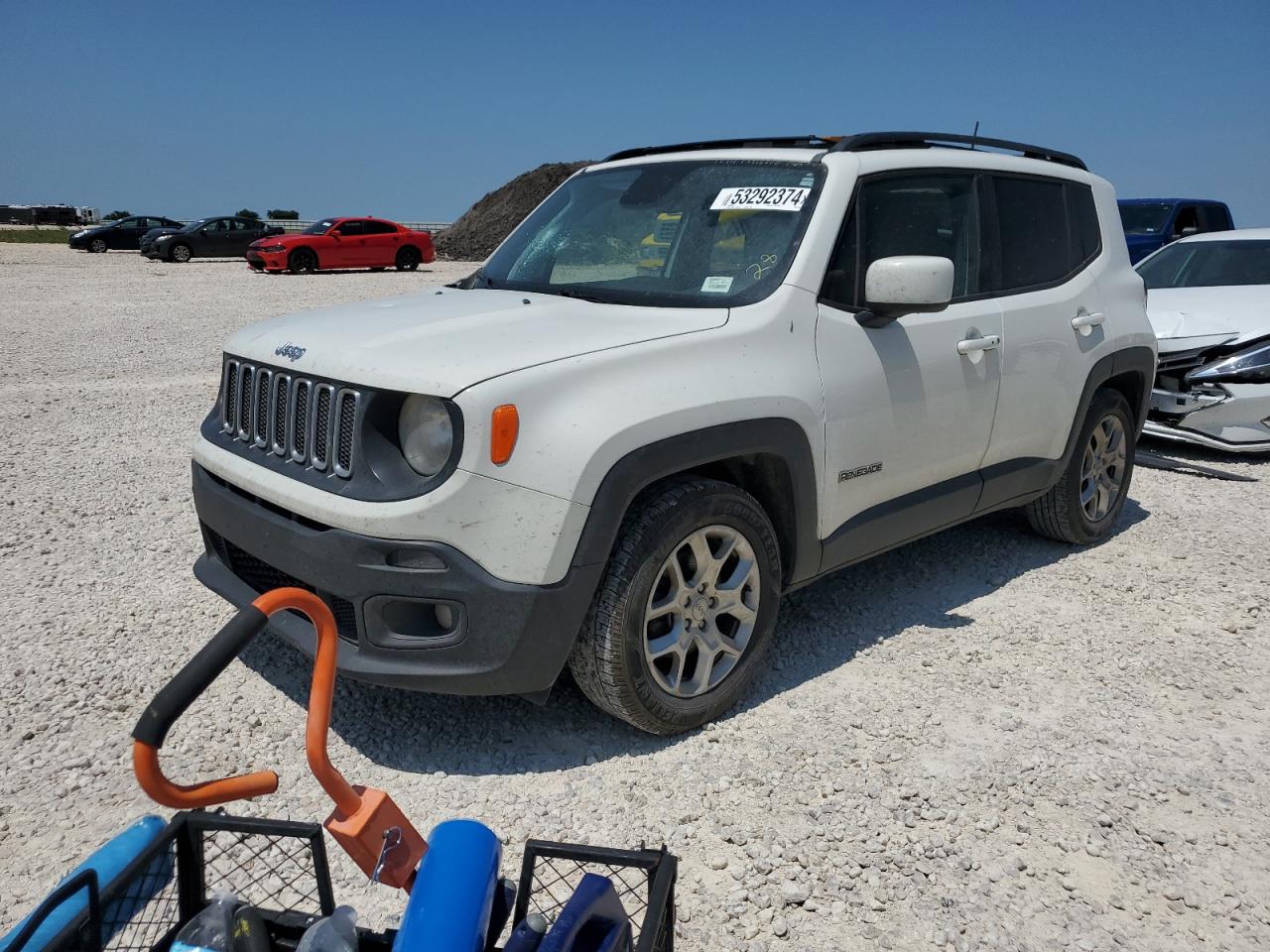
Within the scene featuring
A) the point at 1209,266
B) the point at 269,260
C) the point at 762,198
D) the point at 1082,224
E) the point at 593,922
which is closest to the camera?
the point at 593,922

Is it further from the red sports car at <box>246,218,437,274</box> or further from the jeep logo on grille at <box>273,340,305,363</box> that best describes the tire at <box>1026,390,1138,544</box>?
the red sports car at <box>246,218,437,274</box>

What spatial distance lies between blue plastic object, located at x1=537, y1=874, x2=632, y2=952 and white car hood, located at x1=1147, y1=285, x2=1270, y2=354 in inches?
261

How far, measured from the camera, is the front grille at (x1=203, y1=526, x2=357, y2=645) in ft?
10.0

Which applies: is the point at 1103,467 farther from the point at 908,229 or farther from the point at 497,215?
the point at 497,215

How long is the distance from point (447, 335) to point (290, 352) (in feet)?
1.77

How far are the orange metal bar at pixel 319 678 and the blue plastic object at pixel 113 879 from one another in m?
0.45

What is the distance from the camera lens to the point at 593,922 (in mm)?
1823

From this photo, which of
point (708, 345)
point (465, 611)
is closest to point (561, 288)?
point (708, 345)

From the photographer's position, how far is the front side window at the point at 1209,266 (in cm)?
859

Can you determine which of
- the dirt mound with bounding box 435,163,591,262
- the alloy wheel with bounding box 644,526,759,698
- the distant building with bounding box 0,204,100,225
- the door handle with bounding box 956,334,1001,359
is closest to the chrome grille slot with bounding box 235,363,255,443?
the alloy wheel with bounding box 644,526,759,698

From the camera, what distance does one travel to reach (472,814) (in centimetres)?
300

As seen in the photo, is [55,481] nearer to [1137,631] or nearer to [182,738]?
[182,738]

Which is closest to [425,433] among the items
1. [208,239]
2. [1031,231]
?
[1031,231]

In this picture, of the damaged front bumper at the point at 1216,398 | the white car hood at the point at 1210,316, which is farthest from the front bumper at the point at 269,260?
the damaged front bumper at the point at 1216,398
